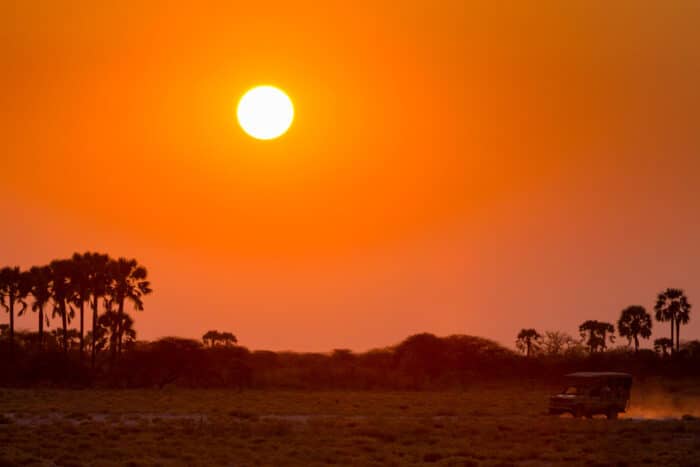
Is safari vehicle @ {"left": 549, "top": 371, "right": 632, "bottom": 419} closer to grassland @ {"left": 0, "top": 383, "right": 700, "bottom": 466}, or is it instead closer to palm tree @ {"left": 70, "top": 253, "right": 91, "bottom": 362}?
grassland @ {"left": 0, "top": 383, "right": 700, "bottom": 466}

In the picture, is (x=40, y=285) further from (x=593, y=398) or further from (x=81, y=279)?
(x=593, y=398)

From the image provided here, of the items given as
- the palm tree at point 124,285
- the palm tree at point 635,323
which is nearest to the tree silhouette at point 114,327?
the palm tree at point 124,285

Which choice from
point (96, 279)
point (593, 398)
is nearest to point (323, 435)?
point (593, 398)

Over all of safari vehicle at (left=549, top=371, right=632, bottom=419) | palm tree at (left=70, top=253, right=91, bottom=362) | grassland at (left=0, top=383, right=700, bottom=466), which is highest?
palm tree at (left=70, top=253, right=91, bottom=362)

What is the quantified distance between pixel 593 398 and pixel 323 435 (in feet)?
59.2

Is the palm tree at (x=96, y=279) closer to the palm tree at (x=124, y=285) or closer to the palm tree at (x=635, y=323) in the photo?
the palm tree at (x=124, y=285)

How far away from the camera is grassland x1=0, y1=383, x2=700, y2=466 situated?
3394cm

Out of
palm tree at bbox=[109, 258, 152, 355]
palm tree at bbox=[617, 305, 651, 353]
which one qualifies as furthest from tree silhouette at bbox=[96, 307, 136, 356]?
palm tree at bbox=[617, 305, 651, 353]

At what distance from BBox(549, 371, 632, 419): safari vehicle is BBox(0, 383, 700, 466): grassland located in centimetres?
189

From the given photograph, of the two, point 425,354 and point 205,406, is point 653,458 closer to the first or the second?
point 205,406

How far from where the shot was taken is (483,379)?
4451 inches

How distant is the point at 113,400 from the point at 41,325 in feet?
135

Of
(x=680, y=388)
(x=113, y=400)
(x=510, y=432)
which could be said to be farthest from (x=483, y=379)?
(x=510, y=432)

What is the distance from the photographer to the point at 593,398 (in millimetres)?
53875
